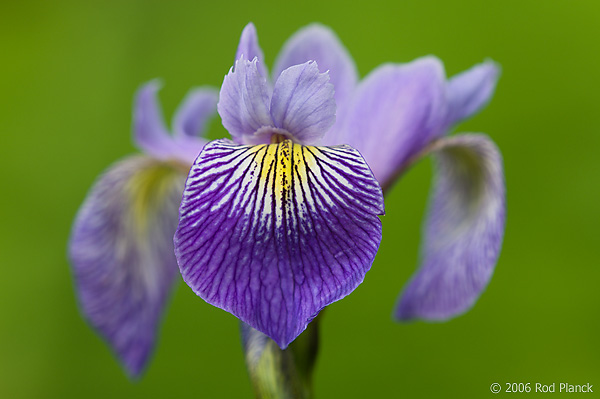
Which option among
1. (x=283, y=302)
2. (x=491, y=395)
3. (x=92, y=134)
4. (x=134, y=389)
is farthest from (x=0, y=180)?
(x=283, y=302)

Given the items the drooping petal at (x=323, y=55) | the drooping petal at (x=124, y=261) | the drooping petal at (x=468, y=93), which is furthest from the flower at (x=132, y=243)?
the drooping petal at (x=468, y=93)

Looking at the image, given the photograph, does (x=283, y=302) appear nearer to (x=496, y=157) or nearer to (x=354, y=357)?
(x=496, y=157)

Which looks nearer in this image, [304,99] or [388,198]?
[304,99]

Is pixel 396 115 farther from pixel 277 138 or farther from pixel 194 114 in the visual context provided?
pixel 194 114

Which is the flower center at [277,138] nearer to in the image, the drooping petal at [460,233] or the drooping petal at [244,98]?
the drooping petal at [244,98]

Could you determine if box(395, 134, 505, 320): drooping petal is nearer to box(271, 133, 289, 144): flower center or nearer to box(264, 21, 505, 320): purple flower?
box(264, 21, 505, 320): purple flower

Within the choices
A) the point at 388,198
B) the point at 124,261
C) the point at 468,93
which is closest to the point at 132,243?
the point at 124,261

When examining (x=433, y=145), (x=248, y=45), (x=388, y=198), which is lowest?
(x=388, y=198)
